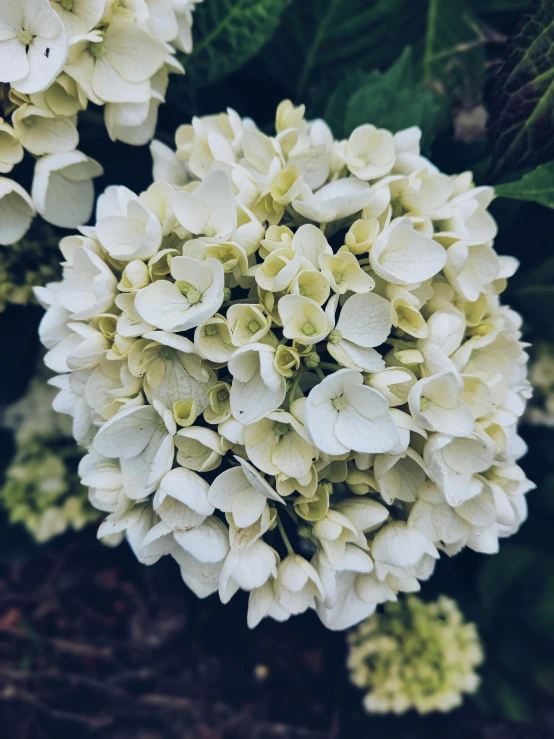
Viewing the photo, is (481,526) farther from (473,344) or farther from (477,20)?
(477,20)

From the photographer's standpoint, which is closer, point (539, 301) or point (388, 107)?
point (388, 107)

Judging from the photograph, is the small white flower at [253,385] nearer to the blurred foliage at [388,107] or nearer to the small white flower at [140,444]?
the small white flower at [140,444]

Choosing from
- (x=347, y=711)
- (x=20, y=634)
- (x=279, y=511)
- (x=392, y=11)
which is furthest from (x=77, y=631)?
(x=392, y=11)

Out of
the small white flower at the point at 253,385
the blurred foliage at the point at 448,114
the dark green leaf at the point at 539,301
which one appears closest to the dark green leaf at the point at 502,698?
the blurred foliage at the point at 448,114

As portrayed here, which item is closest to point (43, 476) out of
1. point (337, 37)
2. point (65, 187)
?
point (65, 187)

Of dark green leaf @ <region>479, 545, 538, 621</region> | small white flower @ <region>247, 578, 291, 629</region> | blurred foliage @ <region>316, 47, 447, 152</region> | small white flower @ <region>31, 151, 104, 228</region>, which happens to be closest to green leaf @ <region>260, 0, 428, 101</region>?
blurred foliage @ <region>316, 47, 447, 152</region>

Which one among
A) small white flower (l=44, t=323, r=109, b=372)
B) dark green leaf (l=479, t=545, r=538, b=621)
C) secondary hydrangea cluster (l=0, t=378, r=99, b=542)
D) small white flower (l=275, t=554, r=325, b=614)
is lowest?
secondary hydrangea cluster (l=0, t=378, r=99, b=542)

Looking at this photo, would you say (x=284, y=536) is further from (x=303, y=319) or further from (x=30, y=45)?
(x=30, y=45)

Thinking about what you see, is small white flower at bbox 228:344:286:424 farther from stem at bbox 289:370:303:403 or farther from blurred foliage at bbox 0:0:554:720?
blurred foliage at bbox 0:0:554:720
